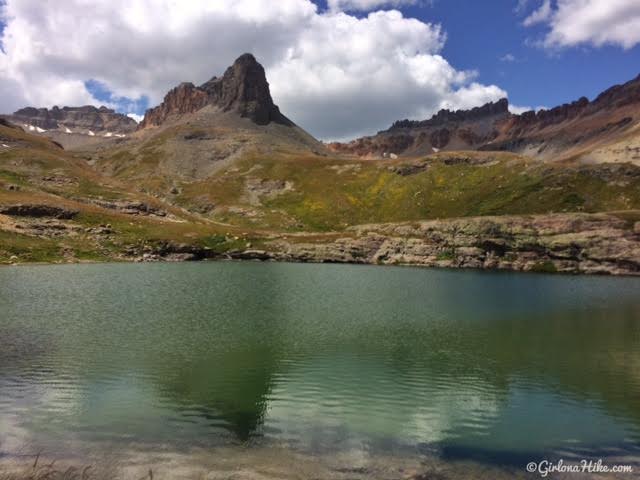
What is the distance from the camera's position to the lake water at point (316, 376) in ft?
75.3

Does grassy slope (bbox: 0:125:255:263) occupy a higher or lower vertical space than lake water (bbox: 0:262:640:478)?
higher

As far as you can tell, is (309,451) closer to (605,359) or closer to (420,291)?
(605,359)

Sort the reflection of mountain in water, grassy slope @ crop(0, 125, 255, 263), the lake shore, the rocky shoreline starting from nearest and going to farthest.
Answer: the reflection of mountain in water → grassy slope @ crop(0, 125, 255, 263) → the lake shore → the rocky shoreline

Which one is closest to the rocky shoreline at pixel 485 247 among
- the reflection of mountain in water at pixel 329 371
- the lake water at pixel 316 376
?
the reflection of mountain in water at pixel 329 371

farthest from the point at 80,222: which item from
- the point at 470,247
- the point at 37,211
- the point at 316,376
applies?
the point at 316,376

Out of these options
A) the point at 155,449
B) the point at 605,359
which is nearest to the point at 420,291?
the point at 605,359

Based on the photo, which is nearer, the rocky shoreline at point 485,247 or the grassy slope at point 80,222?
the grassy slope at point 80,222

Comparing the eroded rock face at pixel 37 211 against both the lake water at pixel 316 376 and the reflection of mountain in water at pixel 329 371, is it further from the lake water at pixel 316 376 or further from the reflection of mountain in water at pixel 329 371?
the reflection of mountain in water at pixel 329 371

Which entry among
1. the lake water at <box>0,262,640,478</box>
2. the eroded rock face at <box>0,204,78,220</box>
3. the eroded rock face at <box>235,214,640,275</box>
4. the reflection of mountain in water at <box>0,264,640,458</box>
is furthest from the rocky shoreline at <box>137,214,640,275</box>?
the lake water at <box>0,262,640,478</box>

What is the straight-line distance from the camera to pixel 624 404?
96.4 ft

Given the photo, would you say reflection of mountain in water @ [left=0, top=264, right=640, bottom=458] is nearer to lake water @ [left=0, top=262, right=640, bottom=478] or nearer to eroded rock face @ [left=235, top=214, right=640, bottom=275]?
lake water @ [left=0, top=262, right=640, bottom=478]

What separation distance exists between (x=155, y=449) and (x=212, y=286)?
60487 mm

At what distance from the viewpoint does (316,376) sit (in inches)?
1298

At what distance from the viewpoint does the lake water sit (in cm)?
2295
